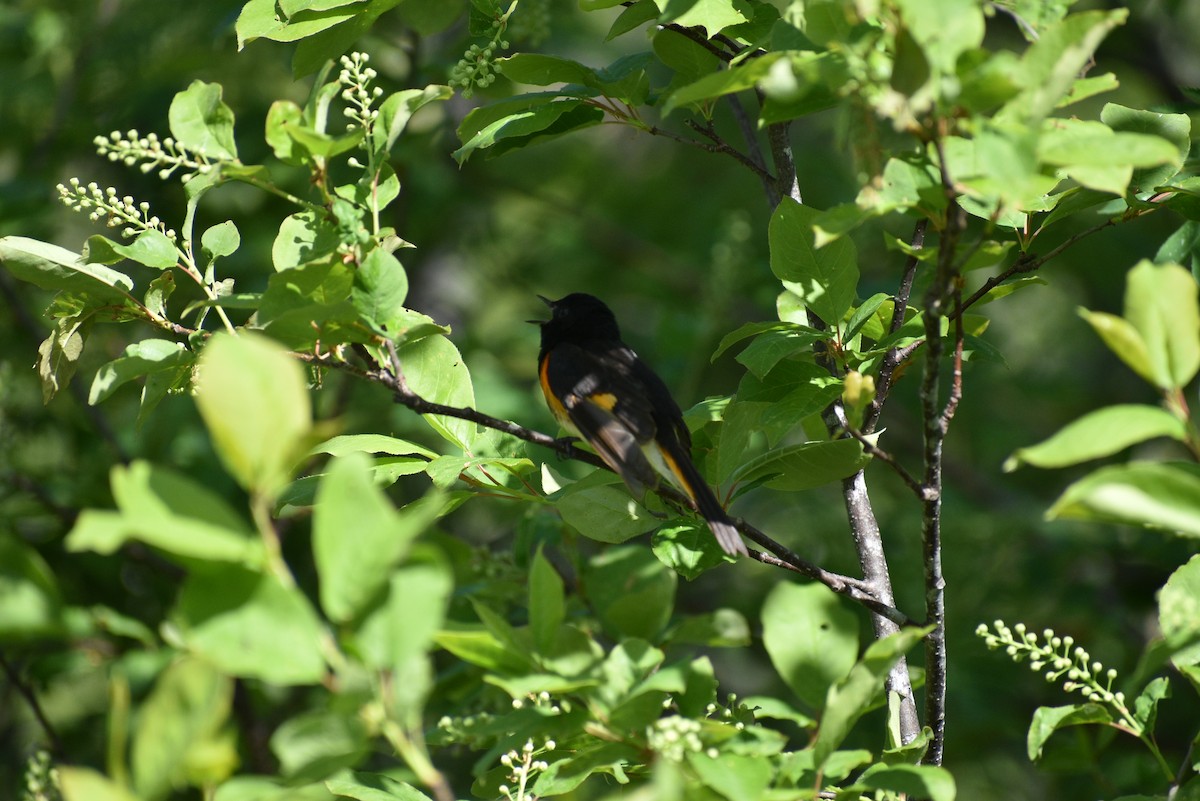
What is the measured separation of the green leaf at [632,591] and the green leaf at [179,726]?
2.06 feet

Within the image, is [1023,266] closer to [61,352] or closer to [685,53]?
[685,53]

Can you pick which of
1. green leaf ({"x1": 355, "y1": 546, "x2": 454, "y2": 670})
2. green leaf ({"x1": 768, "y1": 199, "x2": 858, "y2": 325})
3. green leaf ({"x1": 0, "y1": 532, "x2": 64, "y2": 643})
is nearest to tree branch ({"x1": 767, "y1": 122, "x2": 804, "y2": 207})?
green leaf ({"x1": 768, "y1": 199, "x2": 858, "y2": 325})

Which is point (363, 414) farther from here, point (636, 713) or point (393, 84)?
point (636, 713)

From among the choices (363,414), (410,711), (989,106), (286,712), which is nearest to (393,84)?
(363,414)

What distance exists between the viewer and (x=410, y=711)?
1.14 metres

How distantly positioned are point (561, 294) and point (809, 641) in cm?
604

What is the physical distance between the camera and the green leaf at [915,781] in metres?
1.51

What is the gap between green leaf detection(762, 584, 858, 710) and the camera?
1.62 meters

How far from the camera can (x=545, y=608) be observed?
1461 millimetres

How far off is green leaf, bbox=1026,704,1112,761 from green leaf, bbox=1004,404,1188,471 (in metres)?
0.83

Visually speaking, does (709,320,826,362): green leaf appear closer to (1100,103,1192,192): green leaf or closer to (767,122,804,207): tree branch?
(767,122,804,207): tree branch

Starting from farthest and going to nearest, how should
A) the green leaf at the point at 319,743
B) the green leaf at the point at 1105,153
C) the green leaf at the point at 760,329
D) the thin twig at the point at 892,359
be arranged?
the thin twig at the point at 892,359, the green leaf at the point at 760,329, the green leaf at the point at 1105,153, the green leaf at the point at 319,743

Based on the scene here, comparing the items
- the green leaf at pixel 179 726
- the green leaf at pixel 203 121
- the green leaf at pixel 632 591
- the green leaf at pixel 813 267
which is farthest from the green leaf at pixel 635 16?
the green leaf at pixel 179 726

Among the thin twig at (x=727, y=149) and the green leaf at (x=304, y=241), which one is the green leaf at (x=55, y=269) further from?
the thin twig at (x=727, y=149)
